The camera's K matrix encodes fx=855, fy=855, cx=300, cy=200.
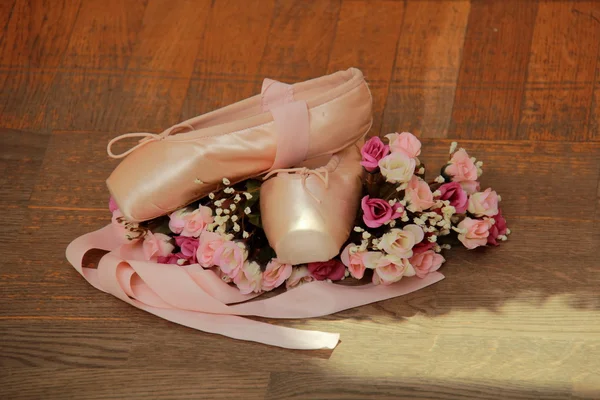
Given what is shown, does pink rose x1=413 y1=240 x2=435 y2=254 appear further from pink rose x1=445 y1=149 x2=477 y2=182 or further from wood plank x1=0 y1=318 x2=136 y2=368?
wood plank x1=0 y1=318 x2=136 y2=368

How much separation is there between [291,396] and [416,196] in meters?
0.35

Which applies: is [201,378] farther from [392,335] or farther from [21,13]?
→ [21,13]

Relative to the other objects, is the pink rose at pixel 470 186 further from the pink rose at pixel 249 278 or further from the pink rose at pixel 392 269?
the pink rose at pixel 249 278

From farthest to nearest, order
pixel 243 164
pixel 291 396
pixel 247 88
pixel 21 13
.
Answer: pixel 21 13, pixel 247 88, pixel 243 164, pixel 291 396

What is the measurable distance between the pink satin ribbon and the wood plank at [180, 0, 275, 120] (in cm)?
42

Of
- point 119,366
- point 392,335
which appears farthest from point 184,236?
point 392,335

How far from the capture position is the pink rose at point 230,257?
52.5 inches

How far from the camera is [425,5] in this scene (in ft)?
5.94

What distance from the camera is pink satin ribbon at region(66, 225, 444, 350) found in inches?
52.2

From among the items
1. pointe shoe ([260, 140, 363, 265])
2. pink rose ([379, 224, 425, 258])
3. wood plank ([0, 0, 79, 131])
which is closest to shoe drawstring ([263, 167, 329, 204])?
pointe shoe ([260, 140, 363, 265])

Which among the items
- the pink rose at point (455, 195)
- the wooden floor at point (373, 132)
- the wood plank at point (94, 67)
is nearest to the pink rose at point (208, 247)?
the wooden floor at point (373, 132)

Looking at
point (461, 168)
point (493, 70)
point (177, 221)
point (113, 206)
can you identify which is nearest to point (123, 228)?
point (113, 206)

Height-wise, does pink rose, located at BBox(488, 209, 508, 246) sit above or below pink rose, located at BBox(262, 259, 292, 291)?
above

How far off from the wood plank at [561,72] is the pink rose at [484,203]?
238mm
